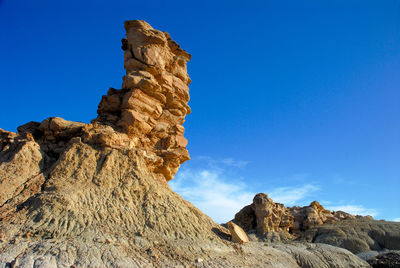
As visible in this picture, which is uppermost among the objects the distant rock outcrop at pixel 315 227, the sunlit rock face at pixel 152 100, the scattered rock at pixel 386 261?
the sunlit rock face at pixel 152 100

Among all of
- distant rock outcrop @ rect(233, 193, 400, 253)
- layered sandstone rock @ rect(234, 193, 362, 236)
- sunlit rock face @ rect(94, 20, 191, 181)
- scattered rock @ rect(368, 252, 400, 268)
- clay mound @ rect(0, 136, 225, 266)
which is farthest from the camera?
layered sandstone rock @ rect(234, 193, 362, 236)

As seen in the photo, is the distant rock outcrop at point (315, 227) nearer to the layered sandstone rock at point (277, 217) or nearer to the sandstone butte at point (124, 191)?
the layered sandstone rock at point (277, 217)

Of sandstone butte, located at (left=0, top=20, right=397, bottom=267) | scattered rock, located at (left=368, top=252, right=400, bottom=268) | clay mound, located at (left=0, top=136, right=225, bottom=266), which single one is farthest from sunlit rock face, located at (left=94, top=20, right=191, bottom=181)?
scattered rock, located at (left=368, top=252, right=400, bottom=268)

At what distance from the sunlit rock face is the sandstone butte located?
7 centimetres

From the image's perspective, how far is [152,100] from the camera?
770 inches

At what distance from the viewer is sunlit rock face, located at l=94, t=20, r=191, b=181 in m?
18.4

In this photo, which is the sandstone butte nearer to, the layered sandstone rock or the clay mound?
the clay mound

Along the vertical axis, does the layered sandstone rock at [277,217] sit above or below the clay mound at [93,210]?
above

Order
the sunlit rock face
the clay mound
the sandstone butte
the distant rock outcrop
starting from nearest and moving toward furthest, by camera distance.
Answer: the clay mound < the sandstone butte < the sunlit rock face < the distant rock outcrop

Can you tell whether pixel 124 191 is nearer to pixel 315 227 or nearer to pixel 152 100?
pixel 152 100

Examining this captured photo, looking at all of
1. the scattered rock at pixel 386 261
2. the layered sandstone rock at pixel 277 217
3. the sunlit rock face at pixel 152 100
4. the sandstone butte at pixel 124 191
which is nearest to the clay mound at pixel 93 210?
the sandstone butte at pixel 124 191

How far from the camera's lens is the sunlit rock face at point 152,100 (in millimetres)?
18359

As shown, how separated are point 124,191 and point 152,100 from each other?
23.6 feet

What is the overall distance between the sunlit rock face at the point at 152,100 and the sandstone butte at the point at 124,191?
2.8 inches
